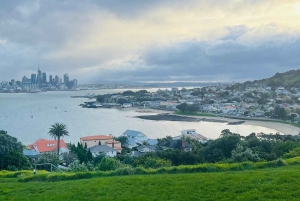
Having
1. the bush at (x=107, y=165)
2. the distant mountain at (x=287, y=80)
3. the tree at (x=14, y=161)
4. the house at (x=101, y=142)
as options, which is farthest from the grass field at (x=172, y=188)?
the distant mountain at (x=287, y=80)

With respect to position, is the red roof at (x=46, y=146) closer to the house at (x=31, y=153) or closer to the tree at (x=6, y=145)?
the house at (x=31, y=153)

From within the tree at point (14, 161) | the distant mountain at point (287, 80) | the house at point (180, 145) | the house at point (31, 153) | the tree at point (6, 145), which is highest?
the distant mountain at point (287, 80)

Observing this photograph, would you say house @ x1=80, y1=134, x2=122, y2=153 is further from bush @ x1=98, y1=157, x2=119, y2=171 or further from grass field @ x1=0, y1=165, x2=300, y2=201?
grass field @ x1=0, y1=165, x2=300, y2=201

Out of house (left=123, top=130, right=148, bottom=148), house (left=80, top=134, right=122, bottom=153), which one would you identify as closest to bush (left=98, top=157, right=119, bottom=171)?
house (left=80, top=134, right=122, bottom=153)

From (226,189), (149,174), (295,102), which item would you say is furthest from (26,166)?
(295,102)

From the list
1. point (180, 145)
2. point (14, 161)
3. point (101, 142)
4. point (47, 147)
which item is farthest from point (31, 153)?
point (180, 145)

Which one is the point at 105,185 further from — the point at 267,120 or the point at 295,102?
the point at 295,102

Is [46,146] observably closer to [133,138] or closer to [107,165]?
[133,138]

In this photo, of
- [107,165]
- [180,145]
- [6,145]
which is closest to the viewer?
[107,165]
